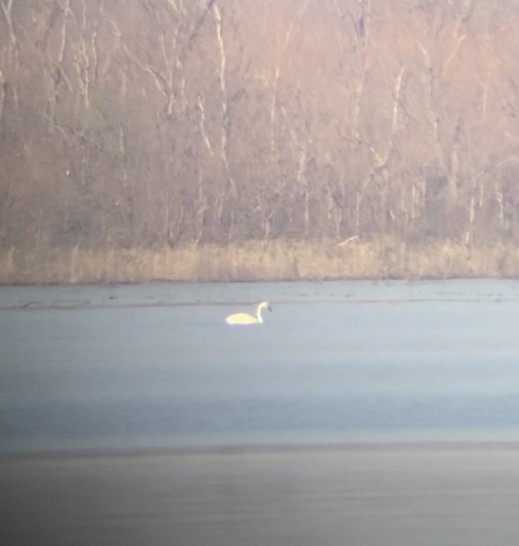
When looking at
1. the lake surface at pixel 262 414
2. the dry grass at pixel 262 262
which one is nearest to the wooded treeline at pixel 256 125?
the dry grass at pixel 262 262

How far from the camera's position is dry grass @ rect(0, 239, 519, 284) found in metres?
5.04

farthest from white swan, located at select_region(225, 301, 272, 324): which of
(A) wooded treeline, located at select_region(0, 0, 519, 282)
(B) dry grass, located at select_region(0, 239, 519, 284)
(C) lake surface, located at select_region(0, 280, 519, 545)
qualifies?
(A) wooded treeline, located at select_region(0, 0, 519, 282)

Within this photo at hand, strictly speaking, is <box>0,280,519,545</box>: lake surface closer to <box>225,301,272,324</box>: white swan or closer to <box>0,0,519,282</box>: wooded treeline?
<box>225,301,272,324</box>: white swan

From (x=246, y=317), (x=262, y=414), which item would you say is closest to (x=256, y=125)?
(x=246, y=317)

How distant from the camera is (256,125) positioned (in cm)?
515

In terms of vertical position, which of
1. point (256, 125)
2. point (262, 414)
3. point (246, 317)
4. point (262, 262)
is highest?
point (256, 125)

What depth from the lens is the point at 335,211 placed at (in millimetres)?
5223

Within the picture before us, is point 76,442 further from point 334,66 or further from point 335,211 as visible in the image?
point 334,66

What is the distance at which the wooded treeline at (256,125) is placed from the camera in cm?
507

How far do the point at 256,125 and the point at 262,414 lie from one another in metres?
1.51

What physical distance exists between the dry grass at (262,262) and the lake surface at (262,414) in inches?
2.7

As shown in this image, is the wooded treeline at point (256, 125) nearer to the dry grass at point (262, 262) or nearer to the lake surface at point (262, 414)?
the dry grass at point (262, 262)

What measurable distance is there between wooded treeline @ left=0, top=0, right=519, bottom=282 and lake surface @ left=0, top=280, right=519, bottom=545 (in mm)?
292

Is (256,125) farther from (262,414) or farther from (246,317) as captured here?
(262,414)
